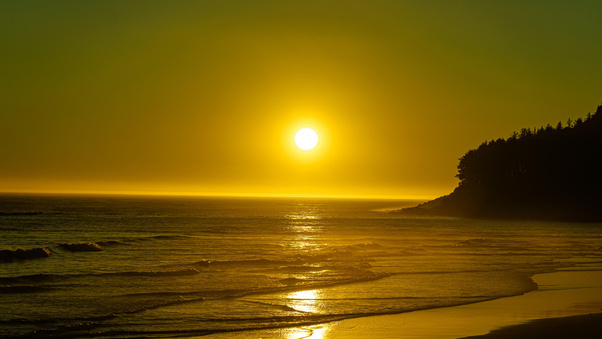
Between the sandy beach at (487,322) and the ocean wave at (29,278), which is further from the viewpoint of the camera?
the ocean wave at (29,278)

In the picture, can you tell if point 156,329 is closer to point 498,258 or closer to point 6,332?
point 6,332

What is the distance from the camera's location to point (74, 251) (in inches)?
2024

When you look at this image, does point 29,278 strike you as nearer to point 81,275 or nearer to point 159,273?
point 81,275

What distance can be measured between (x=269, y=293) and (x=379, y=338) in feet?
34.2

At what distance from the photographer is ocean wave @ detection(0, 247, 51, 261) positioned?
44906 mm

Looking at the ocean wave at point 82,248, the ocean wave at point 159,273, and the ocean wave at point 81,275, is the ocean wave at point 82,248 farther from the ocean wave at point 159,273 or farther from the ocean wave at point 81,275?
the ocean wave at point 159,273

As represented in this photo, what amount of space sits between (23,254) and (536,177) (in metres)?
137

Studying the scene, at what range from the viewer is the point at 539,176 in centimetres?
15288

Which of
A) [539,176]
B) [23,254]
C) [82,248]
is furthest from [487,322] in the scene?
[539,176]

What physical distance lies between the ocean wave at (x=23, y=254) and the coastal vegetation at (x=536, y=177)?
11926 centimetres

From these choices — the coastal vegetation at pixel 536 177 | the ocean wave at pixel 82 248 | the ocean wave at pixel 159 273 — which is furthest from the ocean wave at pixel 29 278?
the coastal vegetation at pixel 536 177

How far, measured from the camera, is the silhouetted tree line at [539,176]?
14212 cm

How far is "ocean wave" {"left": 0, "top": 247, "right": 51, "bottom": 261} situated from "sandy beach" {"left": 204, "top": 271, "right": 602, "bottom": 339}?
31.1 meters

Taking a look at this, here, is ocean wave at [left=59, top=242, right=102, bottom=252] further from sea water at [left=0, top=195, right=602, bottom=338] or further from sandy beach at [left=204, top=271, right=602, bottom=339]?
sandy beach at [left=204, top=271, right=602, bottom=339]
